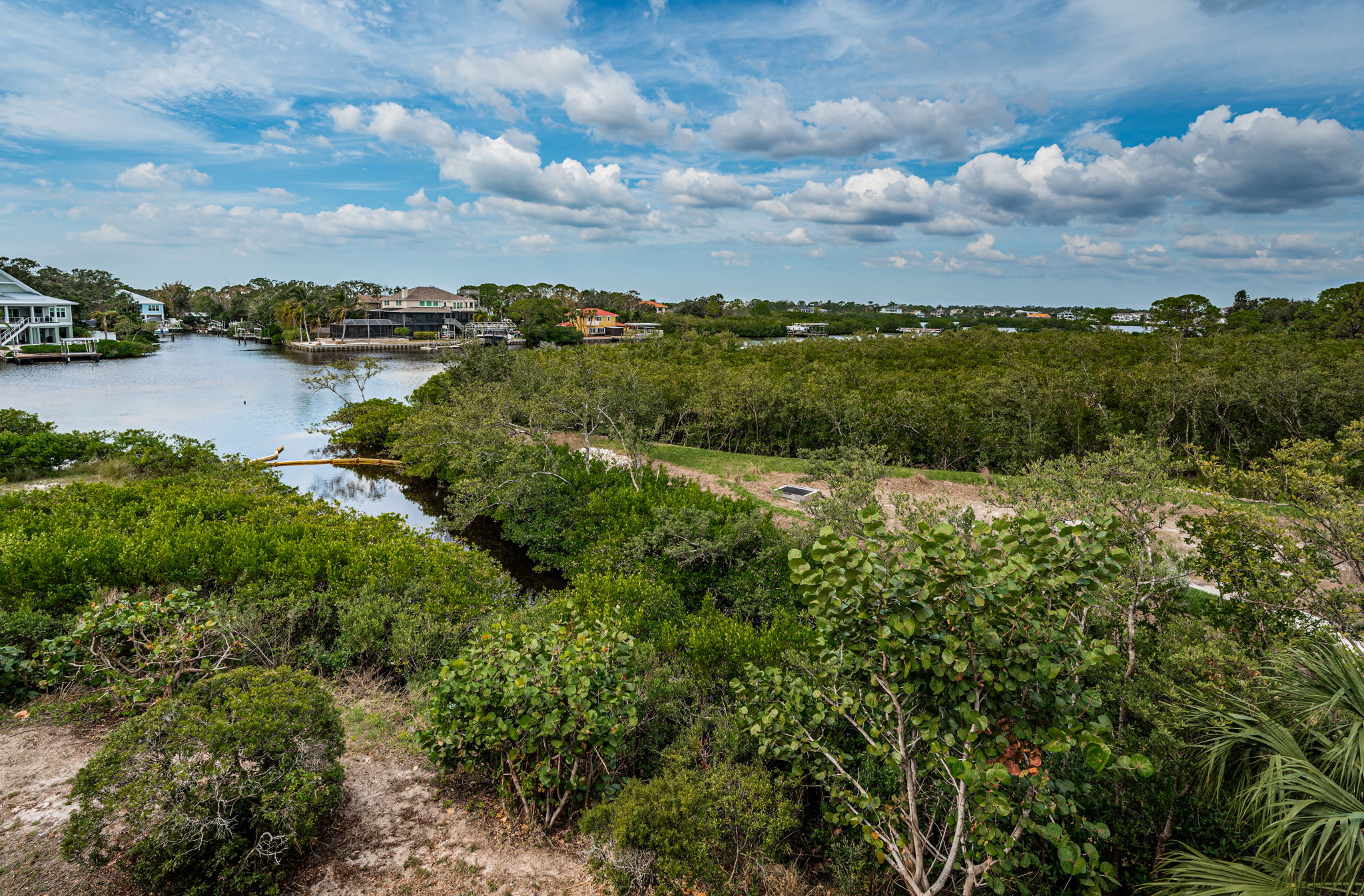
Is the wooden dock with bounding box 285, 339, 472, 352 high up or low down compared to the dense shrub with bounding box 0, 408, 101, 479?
up

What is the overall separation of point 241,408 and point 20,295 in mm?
42864

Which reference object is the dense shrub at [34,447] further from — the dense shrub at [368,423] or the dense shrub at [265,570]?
the dense shrub at [368,423]

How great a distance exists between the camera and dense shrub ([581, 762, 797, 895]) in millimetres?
4723

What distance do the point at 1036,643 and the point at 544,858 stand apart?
4354mm

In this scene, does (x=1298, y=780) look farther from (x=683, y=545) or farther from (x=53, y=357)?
(x=53, y=357)

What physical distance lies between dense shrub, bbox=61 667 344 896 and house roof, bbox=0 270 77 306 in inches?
2808

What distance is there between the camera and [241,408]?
108 feet

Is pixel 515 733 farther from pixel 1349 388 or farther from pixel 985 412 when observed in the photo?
pixel 1349 388

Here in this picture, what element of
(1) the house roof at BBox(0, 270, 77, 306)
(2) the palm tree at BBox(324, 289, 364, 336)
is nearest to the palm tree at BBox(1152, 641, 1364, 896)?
(1) the house roof at BBox(0, 270, 77, 306)

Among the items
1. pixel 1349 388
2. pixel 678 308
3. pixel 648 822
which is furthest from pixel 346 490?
pixel 678 308

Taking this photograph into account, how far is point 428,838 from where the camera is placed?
5211mm

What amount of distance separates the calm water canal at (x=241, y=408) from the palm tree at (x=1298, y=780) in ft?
44.4

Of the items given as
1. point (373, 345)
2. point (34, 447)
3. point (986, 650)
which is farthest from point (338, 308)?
point (986, 650)

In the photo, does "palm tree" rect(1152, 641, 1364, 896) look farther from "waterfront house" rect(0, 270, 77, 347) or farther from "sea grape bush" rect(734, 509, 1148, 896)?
"waterfront house" rect(0, 270, 77, 347)
